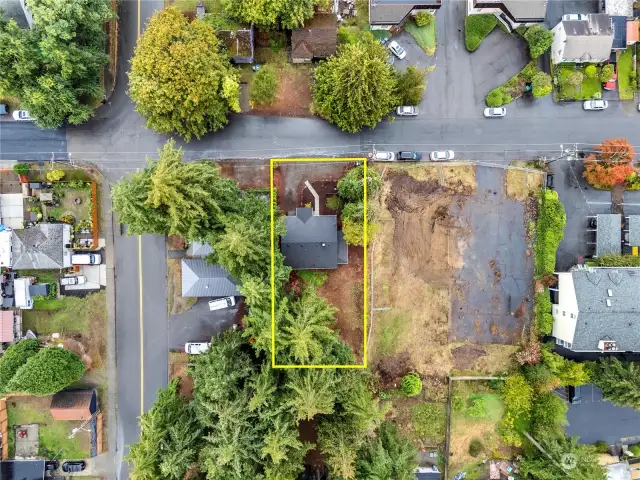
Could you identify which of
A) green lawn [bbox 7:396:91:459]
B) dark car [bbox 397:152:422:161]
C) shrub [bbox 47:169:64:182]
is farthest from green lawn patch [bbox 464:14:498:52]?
green lawn [bbox 7:396:91:459]

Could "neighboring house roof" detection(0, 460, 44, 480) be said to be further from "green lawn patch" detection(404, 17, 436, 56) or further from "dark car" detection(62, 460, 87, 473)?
"green lawn patch" detection(404, 17, 436, 56)

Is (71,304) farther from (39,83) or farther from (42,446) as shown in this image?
(39,83)

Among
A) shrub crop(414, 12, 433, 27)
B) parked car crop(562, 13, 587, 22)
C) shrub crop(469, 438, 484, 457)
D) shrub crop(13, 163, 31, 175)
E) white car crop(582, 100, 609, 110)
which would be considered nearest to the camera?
parked car crop(562, 13, 587, 22)

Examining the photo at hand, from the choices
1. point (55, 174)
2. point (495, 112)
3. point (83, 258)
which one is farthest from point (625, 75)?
point (55, 174)

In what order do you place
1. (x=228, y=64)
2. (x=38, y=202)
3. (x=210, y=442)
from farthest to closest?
(x=38, y=202), (x=228, y=64), (x=210, y=442)

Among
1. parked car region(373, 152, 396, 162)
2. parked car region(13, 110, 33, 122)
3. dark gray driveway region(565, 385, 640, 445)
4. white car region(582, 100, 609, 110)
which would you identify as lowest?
dark gray driveway region(565, 385, 640, 445)

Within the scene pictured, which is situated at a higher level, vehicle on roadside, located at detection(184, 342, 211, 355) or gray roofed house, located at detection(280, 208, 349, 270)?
gray roofed house, located at detection(280, 208, 349, 270)

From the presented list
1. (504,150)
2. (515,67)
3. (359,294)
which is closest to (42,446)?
(359,294)
